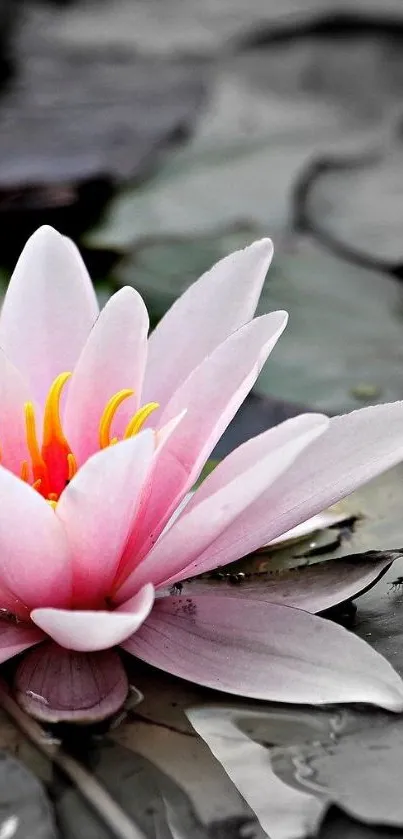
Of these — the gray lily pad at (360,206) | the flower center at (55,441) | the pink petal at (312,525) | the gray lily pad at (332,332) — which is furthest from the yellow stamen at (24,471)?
the gray lily pad at (360,206)

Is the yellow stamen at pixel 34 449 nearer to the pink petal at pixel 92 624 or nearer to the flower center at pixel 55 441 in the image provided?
the flower center at pixel 55 441

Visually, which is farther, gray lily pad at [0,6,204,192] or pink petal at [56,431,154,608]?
gray lily pad at [0,6,204,192]

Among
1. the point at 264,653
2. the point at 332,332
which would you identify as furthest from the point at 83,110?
the point at 264,653

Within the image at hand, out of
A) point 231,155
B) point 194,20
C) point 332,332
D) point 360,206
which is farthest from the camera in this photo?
point 194,20

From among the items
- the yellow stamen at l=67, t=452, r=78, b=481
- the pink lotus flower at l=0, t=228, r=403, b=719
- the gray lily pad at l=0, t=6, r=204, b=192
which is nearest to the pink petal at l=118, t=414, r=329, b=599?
the pink lotus flower at l=0, t=228, r=403, b=719

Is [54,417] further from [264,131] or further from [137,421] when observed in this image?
[264,131]

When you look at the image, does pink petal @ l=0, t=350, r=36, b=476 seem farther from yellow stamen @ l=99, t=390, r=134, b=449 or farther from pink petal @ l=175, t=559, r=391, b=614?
pink petal @ l=175, t=559, r=391, b=614

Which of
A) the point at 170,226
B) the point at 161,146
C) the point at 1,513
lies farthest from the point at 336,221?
the point at 1,513
